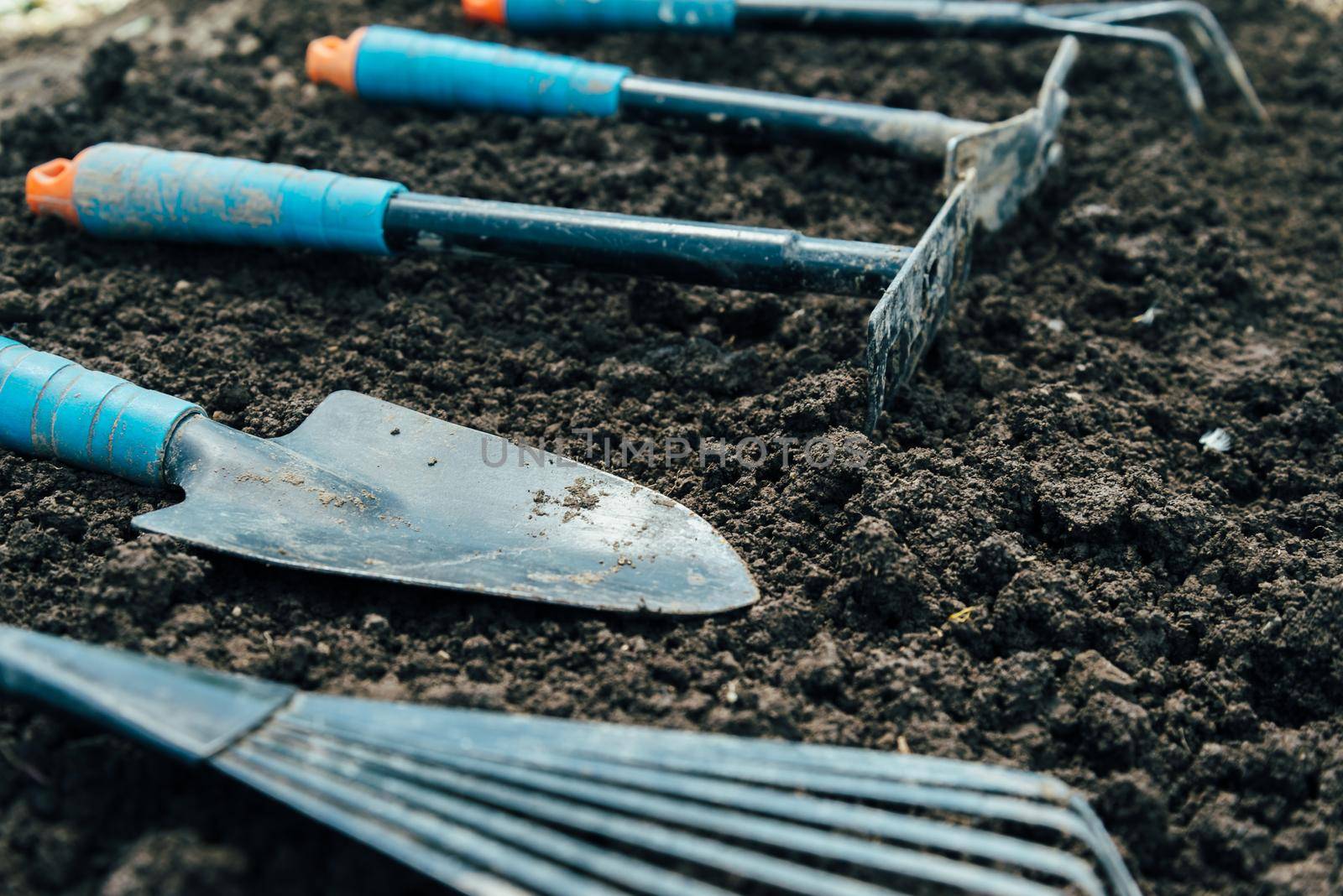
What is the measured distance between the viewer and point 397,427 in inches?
113

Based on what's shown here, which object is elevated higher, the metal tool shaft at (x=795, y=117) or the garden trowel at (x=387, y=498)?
the metal tool shaft at (x=795, y=117)

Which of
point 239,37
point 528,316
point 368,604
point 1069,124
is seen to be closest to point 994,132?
point 1069,124

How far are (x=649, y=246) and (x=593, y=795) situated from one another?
155 cm

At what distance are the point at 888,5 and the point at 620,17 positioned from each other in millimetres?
972

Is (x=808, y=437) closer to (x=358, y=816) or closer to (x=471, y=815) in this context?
(x=471, y=815)

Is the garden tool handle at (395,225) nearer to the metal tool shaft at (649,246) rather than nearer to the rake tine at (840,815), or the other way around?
the metal tool shaft at (649,246)

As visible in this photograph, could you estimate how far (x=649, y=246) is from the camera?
3049 millimetres

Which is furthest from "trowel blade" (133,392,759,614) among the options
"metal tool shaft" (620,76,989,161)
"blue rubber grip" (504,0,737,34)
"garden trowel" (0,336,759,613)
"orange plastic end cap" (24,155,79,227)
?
"blue rubber grip" (504,0,737,34)

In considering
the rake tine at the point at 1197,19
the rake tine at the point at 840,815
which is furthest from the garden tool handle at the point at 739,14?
the rake tine at the point at 840,815

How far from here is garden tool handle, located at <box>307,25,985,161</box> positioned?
3.56m

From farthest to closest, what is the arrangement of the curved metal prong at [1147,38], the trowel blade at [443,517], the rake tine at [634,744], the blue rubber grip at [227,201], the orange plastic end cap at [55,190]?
the curved metal prong at [1147,38], the orange plastic end cap at [55,190], the blue rubber grip at [227,201], the trowel blade at [443,517], the rake tine at [634,744]


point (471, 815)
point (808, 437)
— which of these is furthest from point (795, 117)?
point (471, 815)

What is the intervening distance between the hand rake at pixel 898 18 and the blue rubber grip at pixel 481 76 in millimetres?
473

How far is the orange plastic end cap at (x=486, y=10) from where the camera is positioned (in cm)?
430
